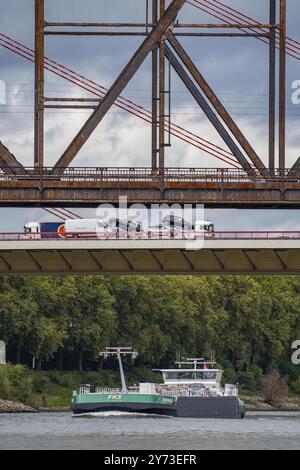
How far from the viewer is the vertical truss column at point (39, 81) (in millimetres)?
120250

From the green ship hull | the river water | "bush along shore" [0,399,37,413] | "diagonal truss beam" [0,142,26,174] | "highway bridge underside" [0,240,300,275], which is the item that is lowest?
the river water

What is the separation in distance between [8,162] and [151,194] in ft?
29.5

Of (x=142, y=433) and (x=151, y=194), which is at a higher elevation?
(x=151, y=194)

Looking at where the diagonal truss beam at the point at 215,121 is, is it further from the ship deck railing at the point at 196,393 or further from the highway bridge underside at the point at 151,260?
the ship deck railing at the point at 196,393

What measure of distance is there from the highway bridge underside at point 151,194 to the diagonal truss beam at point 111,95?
1590 mm

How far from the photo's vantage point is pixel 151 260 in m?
94.5

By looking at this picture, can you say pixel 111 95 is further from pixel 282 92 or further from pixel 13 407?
pixel 13 407

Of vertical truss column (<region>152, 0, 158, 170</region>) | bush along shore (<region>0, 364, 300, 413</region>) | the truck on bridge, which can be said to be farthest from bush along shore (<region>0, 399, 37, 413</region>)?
vertical truss column (<region>152, 0, 158, 170</region>)

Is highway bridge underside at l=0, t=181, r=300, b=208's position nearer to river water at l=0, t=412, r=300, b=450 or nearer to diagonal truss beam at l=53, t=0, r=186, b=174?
diagonal truss beam at l=53, t=0, r=186, b=174

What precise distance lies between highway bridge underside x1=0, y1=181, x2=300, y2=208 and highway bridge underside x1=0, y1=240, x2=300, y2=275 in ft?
68.4

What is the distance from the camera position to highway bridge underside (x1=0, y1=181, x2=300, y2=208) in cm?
11569

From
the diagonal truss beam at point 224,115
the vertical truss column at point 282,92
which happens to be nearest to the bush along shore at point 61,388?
the vertical truss column at point 282,92

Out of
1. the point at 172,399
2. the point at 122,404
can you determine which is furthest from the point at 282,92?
the point at 172,399

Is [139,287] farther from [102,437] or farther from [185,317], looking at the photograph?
[102,437]
